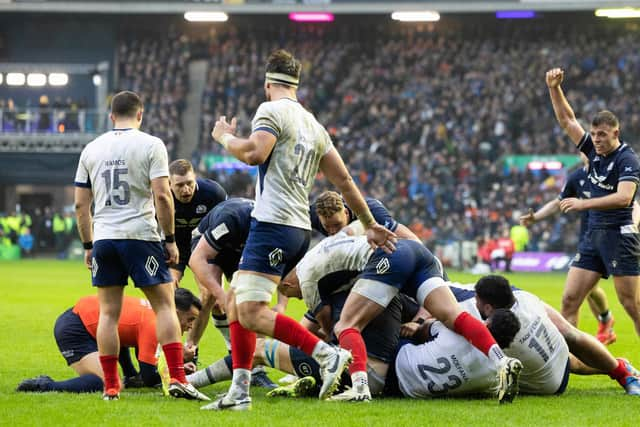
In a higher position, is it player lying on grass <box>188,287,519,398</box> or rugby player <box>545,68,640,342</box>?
rugby player <box>545,68,640,342</box>

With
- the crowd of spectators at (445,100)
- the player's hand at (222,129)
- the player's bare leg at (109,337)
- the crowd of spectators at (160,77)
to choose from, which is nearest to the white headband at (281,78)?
the player's hand at (222,129)

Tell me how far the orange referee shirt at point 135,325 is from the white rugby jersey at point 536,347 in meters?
2.41

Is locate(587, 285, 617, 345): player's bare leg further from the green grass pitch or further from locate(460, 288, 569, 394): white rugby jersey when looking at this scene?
locate(460, 288, 569, 394): white rugby jersey

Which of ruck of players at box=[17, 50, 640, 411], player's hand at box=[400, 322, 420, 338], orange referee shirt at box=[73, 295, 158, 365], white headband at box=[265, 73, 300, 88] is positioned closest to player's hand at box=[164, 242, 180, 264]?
ruck of players at box=[17, 50, 640, 411]

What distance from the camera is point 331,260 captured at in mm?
7371

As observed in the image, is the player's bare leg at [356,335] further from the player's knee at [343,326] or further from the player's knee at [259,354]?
the player's knee at [259,354]

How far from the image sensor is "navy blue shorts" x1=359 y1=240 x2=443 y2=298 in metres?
7.08

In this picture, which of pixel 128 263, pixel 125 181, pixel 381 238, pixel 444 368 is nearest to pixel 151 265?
pixel 128 263

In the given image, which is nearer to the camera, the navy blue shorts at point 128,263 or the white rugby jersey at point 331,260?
the navy blue shorts at point 128,263

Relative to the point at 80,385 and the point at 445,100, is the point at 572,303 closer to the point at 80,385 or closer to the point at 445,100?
the point at 80,385

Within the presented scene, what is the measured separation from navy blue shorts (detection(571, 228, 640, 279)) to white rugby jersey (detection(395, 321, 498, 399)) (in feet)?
8.78

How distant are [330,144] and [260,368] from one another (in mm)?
2173

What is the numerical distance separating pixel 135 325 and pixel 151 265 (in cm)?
86

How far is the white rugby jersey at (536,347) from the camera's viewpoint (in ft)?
23.0
